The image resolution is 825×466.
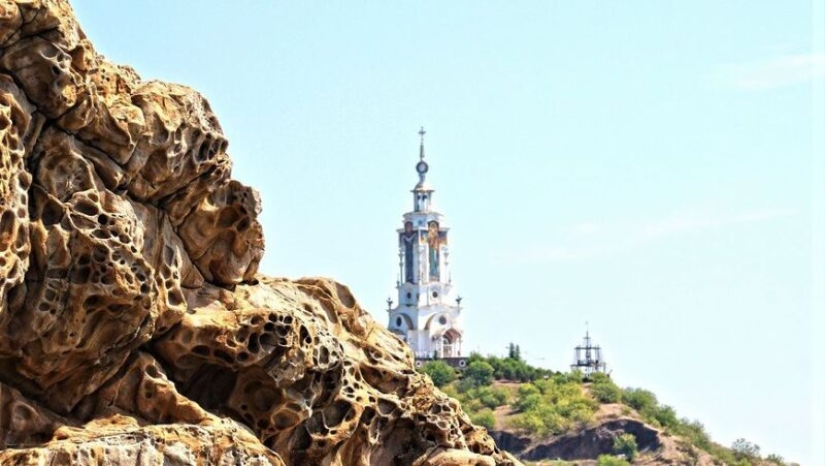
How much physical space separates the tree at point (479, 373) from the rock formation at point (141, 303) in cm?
12066

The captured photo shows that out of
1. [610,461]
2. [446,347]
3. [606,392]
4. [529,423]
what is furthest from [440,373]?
[610,461]

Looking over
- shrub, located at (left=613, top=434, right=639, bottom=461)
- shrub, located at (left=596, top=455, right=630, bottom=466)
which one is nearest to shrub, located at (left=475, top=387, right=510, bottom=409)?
shrub, located at (left=613, top=434, right=639, bottom=461)

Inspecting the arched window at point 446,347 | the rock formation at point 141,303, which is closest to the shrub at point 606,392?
the arched window at point 446,347

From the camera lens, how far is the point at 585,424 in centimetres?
13650

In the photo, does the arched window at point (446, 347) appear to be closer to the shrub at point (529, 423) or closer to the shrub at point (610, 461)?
the shrub at point (529, 423)

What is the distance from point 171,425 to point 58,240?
2409 mm

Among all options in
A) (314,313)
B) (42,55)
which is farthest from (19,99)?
(314,313)

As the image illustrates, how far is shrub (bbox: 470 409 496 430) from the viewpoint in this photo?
13475 cm

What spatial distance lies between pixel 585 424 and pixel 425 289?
3499 centimetres

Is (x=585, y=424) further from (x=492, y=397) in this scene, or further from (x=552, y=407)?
(x=492, y=397)

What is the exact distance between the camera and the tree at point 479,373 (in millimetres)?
148125

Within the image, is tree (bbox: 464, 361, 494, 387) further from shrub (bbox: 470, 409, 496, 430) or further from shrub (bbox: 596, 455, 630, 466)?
shrub (bbox: 596, 455, 630, 466)

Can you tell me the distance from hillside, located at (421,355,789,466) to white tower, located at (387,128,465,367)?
18.2m

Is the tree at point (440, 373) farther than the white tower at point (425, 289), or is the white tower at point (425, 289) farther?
the white tower at point (425, 289)
